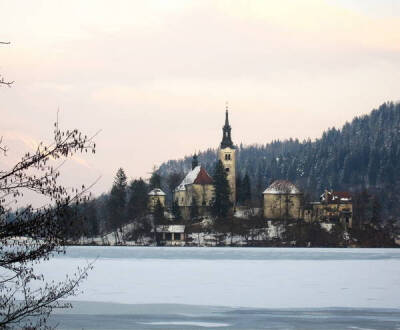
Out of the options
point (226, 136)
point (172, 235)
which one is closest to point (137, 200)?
point (172, 235)

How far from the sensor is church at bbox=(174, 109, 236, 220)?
13662 cm

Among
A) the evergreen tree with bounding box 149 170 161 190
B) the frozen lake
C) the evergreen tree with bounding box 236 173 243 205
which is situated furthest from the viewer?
the evergreen tree with bounding box 149 170 161 190

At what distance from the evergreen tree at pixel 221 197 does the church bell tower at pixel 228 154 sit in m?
8.89

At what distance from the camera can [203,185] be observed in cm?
13962

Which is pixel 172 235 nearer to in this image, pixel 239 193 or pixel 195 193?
pixel 195 193

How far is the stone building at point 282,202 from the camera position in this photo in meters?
131

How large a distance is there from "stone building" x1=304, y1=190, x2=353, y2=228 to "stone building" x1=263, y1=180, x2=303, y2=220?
2182 mm

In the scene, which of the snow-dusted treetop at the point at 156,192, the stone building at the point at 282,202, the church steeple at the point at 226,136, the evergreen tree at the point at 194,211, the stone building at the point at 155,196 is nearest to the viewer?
the stone building at the point at 282,202

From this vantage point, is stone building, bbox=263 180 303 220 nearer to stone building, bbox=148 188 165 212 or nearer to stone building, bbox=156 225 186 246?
stone building, bbox=156 225 186 246

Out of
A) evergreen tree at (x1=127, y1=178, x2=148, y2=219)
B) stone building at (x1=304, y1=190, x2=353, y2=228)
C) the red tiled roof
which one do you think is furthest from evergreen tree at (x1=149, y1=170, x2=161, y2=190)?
stone building at (x1=304, y1=190, x2=353, y2=228)

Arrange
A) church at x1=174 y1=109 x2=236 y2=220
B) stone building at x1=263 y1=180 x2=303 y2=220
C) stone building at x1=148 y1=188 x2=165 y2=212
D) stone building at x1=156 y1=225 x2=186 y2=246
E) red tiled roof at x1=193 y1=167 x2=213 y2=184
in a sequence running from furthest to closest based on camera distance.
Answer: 1. red tiled roof at x1=193 y1=167 x2=213 y2=184
2. stone building at x1=148 y1=188 x2=165 y2=212
3. church at x1=174 y1=109 x2=236 y2=220
4. stone building at x1=263 y1=180 x2=303 y2=220
5. stone building at x1=156 y1=225 x2=186 y2=246

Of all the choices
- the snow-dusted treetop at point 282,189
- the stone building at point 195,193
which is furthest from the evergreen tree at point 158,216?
the snow-dusted treetop at point 282,189

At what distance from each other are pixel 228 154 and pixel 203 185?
360 inches

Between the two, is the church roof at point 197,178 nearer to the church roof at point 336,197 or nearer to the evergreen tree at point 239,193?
the evergreen tree at point 239,193
